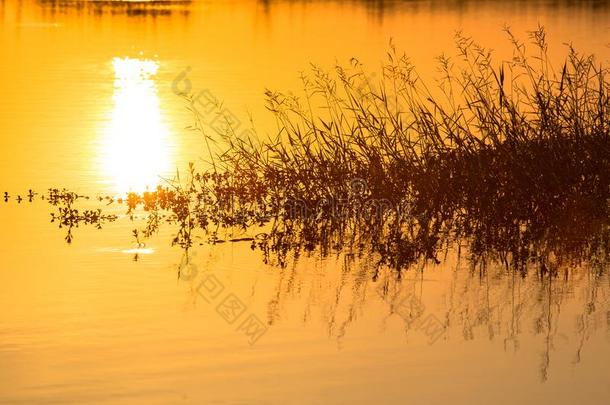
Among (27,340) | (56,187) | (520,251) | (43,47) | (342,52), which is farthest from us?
(43,47)

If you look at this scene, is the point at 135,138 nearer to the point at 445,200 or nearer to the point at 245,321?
the point at 445,200

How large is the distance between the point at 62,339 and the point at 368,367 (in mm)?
1769

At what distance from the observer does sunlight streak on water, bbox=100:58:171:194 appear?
45.3 feet

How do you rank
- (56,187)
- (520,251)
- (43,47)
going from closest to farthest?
(520,251), (56,187), (43,47)

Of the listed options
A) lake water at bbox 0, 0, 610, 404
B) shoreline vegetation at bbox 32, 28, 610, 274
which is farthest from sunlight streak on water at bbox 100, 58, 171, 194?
shoreline vegetation at bbox 32, 28, 610, 274

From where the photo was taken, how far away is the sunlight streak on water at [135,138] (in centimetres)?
1380

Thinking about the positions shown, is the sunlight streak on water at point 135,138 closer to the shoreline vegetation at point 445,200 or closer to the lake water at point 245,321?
the lake water at point 245,321

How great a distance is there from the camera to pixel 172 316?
842 centimetres

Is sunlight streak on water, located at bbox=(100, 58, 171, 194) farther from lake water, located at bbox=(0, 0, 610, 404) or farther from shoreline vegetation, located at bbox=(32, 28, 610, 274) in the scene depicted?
shoreline vegetation, located at bbox=(32, 28, 610, 274)

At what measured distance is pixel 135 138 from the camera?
17078 mm

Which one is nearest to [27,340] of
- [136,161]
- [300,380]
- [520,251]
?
[300,380]

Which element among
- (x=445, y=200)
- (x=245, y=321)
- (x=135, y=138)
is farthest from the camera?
(x=135, y=138)

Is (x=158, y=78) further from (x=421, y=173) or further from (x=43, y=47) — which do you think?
(x=421, y=173)

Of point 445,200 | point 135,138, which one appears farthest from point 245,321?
point 135,138
